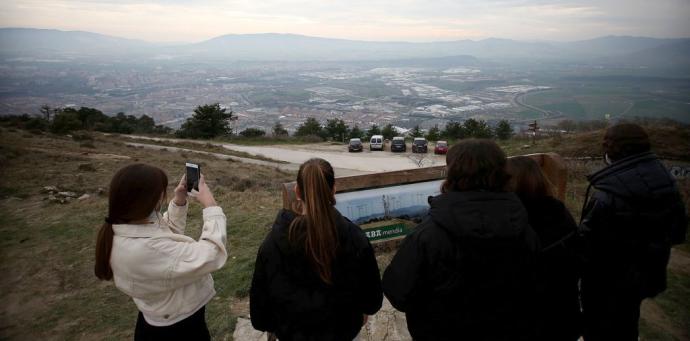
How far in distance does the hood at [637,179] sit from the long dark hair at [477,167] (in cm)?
99

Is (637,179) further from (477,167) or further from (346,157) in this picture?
(346,157)

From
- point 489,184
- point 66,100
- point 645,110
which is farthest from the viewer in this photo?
point 66,100

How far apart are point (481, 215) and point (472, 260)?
0.67 ft

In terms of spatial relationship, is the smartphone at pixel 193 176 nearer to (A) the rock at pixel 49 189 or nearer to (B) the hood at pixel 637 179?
(B) the hood at pixel 637 179

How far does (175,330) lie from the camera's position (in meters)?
2.05

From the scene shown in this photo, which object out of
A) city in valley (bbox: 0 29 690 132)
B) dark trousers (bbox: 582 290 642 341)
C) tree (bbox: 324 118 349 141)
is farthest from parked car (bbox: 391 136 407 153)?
city in valley (bbox: 0 29 690 132)

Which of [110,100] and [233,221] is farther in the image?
[110,100]

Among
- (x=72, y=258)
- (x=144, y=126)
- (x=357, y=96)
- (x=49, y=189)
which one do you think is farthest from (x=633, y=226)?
(x=357, y=96)

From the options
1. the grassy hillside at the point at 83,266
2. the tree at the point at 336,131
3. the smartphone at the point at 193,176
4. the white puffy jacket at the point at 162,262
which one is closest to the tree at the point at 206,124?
the tree at the point at 336,131

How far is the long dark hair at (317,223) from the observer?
174 centimetres

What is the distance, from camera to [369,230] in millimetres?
4055

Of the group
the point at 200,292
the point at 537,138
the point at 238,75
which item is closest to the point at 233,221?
the point at 200,292

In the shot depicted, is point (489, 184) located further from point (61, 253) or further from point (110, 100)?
point (110, 100)

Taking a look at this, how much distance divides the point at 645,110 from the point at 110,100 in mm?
114872
